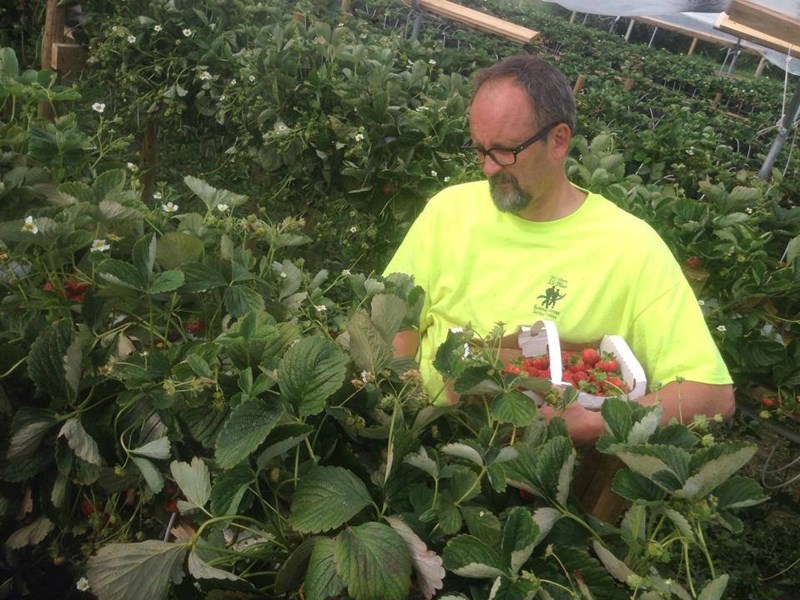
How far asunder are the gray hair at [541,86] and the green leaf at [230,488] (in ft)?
4.77

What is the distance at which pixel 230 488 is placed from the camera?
0.95 metres

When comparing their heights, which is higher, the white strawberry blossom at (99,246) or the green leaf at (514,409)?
the green leaf at (514,409)

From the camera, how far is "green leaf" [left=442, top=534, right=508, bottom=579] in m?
0.82

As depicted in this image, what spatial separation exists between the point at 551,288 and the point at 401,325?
3.17 feet

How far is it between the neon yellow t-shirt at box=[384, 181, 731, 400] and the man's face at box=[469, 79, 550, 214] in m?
0.10

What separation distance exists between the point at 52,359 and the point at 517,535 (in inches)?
30.0

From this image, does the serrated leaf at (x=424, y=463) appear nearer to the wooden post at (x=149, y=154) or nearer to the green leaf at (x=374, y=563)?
the green leaf at (x=374, y=563)

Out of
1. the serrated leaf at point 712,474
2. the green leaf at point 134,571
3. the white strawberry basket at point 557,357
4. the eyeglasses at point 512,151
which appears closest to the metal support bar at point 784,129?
the eyeglasses at point 512,151

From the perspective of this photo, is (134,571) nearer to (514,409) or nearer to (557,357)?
(514,409)

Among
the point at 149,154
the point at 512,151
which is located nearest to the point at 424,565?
the point at 512,151

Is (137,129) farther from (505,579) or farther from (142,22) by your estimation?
(505,579)

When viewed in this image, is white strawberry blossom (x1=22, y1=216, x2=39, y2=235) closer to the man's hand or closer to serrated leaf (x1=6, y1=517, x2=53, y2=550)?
serrated leaf (x1=6, y1=517, x2=53, y2=550)

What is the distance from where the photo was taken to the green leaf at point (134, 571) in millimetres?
903

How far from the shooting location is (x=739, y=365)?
2.58 meters
